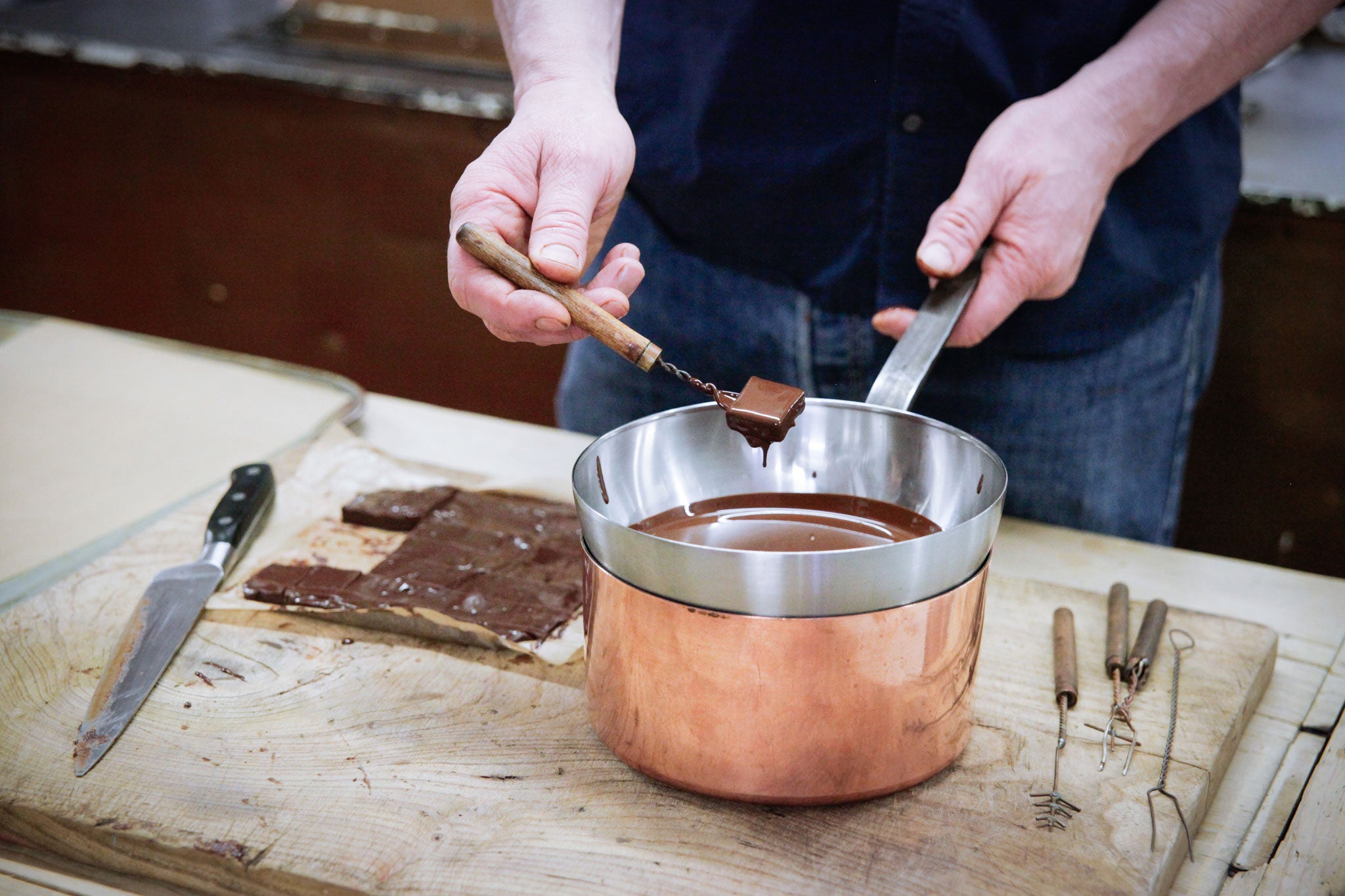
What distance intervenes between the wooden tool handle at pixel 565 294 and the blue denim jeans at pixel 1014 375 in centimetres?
50

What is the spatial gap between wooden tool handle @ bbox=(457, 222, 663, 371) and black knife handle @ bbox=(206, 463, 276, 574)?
1.56 feet

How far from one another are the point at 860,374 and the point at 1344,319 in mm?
1119

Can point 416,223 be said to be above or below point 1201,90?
below

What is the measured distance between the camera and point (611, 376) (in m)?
1.65

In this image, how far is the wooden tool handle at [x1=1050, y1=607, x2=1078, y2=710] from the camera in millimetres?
1084

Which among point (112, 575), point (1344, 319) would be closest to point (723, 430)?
point (112, 575)

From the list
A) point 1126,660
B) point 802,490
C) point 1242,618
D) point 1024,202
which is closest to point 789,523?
point 802,490

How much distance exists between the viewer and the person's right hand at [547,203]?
1.06 metres

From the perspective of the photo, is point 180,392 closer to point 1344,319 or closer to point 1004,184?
point 1004,184

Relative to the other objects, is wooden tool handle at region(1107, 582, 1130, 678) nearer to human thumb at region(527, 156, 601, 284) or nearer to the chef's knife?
human thumb at region(527, 156, 601, 284)

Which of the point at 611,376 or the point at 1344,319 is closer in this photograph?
the point at 611,376

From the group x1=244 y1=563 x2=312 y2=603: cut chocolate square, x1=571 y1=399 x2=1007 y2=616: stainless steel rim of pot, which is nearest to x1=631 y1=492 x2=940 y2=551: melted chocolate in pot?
x1=571 y1=399 x2=1007 y2=616: stainless steel rim of pot

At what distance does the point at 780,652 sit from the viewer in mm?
865

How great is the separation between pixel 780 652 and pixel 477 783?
0.30 meters
